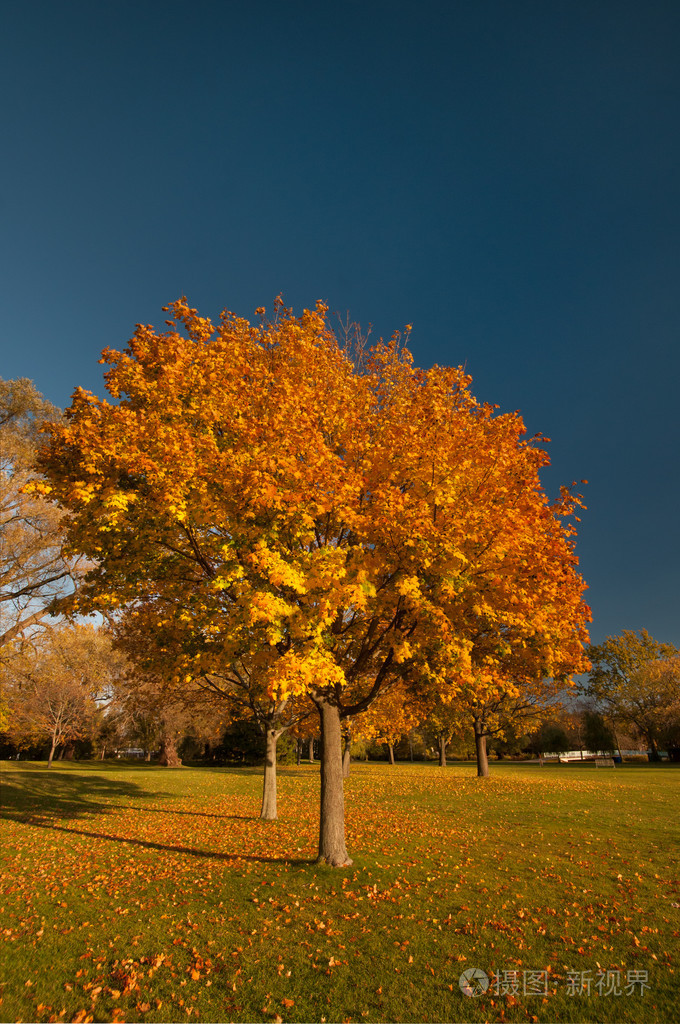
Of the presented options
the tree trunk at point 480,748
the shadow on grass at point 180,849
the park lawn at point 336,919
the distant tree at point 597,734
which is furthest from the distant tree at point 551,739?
the shadow on grass at point 180,849

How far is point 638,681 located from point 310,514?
5595cm

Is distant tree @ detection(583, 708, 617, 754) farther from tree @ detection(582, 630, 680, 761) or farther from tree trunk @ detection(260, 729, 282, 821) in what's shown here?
tree trunk @ detection(260, 729, 282, 821)

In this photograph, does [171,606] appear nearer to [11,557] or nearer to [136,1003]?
[136,1003]

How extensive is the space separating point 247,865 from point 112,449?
922 cm

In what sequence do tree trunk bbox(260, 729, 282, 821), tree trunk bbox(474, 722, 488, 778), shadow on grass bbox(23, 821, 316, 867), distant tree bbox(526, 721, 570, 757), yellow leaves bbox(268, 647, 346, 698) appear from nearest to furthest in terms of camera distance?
yellow leaves bbox(268, 647, 346, 698) → shadow on grass bbox(23, 821, 316, 867) → tree trunk bbox(260, 729, 282, 821) → tree trunk bbox(474, 722, 488, 778) → distant tree bbox(526, 721, 570, 757)

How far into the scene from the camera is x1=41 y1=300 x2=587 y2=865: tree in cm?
848

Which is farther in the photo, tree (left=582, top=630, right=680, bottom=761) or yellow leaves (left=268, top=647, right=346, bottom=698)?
tree (left=582, top=630, right=680, bottom=761)

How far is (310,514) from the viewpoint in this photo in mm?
9195

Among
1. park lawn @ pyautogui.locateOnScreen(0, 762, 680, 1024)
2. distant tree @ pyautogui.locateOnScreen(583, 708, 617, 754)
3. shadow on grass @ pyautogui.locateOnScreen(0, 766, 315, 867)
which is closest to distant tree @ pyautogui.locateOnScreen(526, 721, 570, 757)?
distant tree @ pyautogui.locateOnScreen(583, 708, 617, 754)

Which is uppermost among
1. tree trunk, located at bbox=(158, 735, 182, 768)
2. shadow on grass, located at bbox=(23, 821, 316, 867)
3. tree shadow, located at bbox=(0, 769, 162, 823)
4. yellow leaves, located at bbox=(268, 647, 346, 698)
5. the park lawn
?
yellow leaves, located at bbox=(268, 647, 346, 698)

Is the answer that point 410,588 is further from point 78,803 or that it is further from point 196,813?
point 78,803

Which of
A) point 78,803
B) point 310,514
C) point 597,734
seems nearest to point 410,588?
point 310,514

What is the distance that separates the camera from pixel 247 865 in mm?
10922

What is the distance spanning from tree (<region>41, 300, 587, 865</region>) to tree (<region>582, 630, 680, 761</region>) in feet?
159
